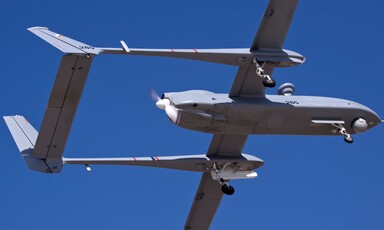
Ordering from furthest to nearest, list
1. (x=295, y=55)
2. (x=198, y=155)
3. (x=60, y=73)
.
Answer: (x=198, y=155) < (x=295, y=55) < (x=60, y=73)

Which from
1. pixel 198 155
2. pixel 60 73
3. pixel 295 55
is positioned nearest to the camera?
pixel 60 73

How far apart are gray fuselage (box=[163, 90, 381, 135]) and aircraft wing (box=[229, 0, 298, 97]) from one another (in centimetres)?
50

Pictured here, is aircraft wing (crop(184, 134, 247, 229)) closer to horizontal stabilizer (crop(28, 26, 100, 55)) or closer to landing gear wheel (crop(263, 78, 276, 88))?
landing gear wheel (crop(263, 78, 276, 88))

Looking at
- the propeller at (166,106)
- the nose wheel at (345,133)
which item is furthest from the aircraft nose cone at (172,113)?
the nose wheel at (345,133)

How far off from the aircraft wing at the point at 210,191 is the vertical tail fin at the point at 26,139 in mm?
9221

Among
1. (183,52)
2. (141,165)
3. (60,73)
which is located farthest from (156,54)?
(141,165)

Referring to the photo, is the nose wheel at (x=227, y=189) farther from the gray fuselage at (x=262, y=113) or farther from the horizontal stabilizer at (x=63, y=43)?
the horizontal stabilizer at (x=63, y=43)

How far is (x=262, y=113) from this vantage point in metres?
50.1

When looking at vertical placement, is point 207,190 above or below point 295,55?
below

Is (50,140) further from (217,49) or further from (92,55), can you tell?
(217,49)

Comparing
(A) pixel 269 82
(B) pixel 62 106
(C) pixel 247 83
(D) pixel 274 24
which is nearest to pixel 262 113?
(C) pixel 247 83

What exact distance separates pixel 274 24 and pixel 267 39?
827 millimetres

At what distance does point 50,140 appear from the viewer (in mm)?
49219

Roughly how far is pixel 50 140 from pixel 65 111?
6.55 feet
